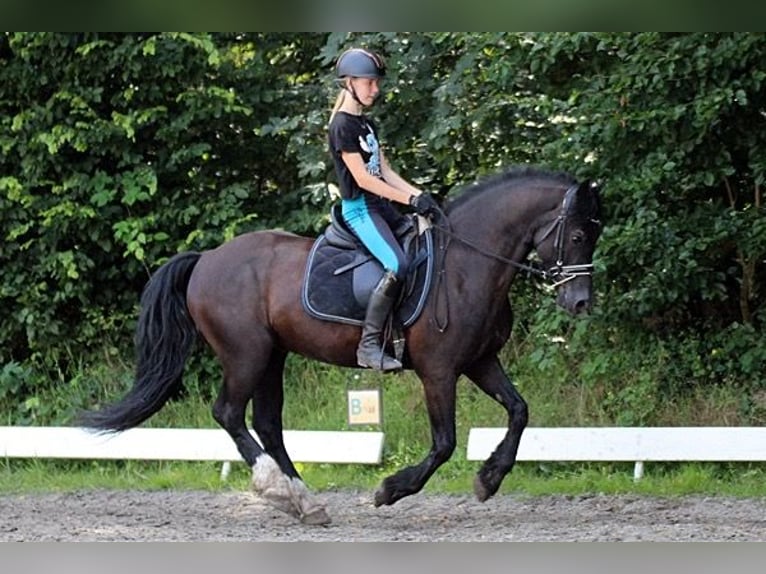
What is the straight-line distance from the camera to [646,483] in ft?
31.4

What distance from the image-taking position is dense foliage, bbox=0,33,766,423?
410 inches

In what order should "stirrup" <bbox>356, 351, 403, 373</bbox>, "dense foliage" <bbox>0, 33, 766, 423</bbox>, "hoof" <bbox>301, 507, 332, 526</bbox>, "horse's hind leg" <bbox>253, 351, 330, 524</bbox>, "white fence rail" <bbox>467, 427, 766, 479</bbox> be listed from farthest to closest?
1. "dense foliage" <bbox>0, 33, 766, 423</bbox>
2. "white fence rail" <bbox>467, 427, 766, 479</bbox>
3. "horse's hind leg" <bbox>253, 351, 330, 524</bbox>
4. "hoof" <bbox>301, 507, 332, 526</bbox>
5. "stirrup" <bbox>356, 351, 403, 373</bbox>

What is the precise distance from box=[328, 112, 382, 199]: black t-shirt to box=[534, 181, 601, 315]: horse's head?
110cm

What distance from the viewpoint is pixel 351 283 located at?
7.93 m

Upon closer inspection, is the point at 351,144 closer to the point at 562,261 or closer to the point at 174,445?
the point at 562,261

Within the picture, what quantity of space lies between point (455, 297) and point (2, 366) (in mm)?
6090

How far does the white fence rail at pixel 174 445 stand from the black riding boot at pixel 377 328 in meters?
2.38

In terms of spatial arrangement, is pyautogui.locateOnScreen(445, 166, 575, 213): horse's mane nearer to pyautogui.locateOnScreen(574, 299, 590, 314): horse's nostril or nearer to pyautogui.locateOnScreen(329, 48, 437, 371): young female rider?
pyautogui.locateOnScreen(329, 48, 437, 371): young female rider

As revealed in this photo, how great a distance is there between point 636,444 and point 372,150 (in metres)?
3.37

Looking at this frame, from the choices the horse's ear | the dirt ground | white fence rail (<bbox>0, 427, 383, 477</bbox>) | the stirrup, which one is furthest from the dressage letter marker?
the horse's ear

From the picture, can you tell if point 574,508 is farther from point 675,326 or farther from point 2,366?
point 2,366

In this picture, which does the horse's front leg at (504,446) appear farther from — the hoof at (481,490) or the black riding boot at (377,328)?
the black riding boot at (377,328)
